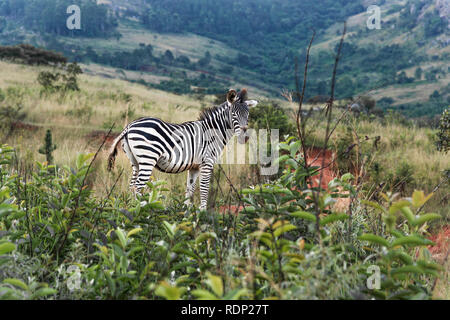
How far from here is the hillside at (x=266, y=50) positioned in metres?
98.7

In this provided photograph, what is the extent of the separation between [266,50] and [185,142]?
573ft

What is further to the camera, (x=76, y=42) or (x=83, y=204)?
(x=76, y=42)

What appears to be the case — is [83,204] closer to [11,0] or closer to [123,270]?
[123,270]

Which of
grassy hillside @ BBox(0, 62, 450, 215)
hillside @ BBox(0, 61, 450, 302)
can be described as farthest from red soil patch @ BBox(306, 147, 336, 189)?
grassy hillside @ BBox(0, 62, 450, 215)

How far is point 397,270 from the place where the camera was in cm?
203

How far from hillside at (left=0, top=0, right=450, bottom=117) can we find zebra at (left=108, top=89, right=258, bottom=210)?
65.4m

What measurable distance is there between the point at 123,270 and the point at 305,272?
933mm

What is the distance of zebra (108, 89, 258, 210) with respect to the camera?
5.32 metres

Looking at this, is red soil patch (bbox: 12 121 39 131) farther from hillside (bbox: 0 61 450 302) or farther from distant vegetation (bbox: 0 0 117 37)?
distant vegetation (bbox: 0 0 117 37)

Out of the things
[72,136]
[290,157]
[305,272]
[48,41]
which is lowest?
[305,272]

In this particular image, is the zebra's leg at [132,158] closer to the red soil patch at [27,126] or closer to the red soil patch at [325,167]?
the red soil patch at [325,167]
